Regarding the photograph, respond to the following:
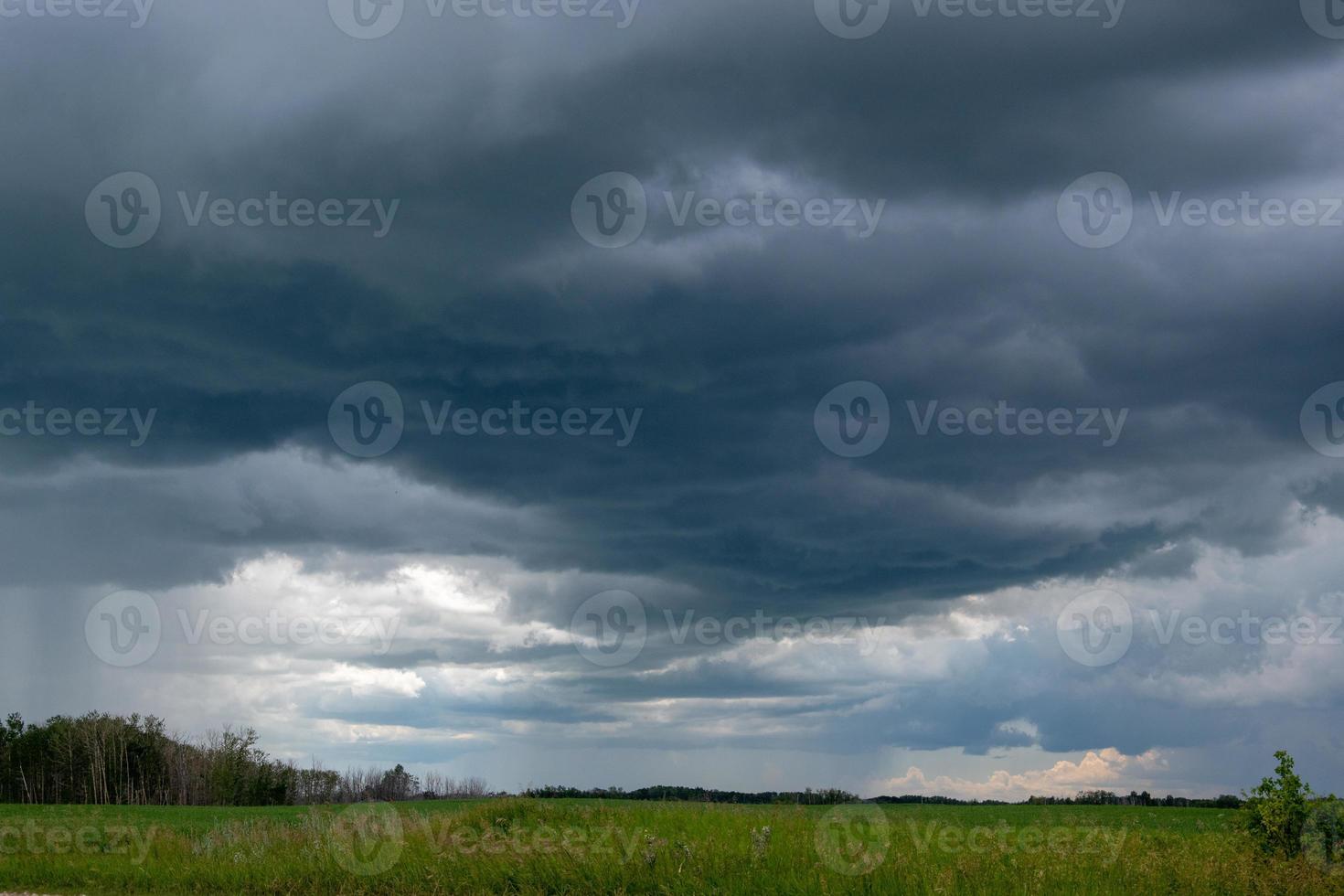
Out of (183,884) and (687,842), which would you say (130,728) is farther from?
(687,842)

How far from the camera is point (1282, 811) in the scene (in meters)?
17.9

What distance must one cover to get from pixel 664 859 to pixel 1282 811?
11.1 m

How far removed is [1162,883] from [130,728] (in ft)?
387

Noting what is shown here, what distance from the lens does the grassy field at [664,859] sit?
17578 millimetres

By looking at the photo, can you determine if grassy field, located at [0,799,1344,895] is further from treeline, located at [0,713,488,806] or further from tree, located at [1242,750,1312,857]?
treeline, located at [0,713,488,806]

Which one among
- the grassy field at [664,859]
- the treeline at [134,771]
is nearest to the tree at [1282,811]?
the grassy field at [664,859]

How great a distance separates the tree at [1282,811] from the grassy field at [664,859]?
432mm

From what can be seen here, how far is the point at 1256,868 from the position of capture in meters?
17.5

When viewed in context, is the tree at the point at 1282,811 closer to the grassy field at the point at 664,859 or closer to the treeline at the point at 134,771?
the grassy field at the point at 664,859

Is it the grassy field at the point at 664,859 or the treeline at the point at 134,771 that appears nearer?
the grassy field at the point at 664,859

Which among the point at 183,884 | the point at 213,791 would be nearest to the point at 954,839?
the point at 183,884

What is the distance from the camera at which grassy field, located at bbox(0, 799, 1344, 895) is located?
17578 mm

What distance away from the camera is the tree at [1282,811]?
1783 cm

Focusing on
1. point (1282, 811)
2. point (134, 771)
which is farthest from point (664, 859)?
point (134, 771)
